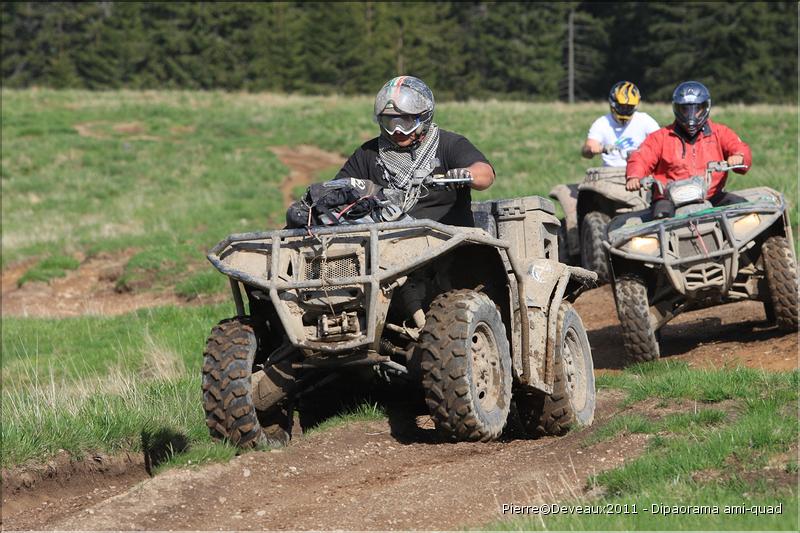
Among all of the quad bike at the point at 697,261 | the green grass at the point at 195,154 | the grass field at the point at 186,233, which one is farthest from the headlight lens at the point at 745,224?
the green grass at the point at 195,154

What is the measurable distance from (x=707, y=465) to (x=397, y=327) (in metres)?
2.08

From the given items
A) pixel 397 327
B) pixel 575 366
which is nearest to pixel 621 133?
pixel 575 366

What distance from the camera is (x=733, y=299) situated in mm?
10711

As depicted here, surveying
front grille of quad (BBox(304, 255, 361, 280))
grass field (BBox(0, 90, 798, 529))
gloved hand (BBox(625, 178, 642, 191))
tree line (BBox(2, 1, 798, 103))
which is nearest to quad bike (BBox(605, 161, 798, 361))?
gloved hand (BBox(625, 178, 642, 191))

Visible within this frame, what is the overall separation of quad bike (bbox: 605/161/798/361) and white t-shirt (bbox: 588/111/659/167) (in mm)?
3596

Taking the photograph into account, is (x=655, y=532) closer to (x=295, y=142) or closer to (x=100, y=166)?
(x=100, y=166)

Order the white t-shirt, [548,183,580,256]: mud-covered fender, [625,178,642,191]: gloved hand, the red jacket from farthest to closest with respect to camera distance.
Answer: [548,183,580,256]: mud-covered fender → the white t-shirt → the red jacket → [625,178,642,191]: gloved hand

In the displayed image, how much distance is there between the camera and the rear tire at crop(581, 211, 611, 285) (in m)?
14.1

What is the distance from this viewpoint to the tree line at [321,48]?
73.8 meters

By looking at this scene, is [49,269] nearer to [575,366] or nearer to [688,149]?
[688,149]

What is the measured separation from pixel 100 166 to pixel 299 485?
81.7ft

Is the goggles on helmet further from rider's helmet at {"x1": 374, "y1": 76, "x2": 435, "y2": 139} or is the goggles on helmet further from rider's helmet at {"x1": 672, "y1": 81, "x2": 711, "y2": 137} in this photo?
rider's helmet at {"x1": 374, "y1": 76, "x2": 435, "y2": 139}

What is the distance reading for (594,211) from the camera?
1451 cm

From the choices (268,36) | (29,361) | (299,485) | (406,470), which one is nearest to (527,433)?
(406,470)
